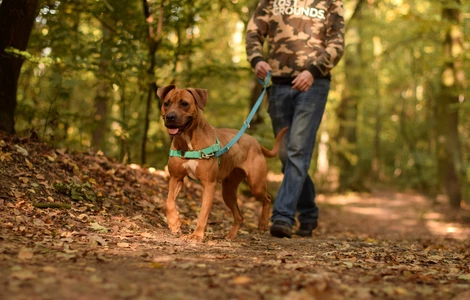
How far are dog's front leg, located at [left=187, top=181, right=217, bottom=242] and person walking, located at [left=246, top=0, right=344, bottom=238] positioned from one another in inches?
50.1

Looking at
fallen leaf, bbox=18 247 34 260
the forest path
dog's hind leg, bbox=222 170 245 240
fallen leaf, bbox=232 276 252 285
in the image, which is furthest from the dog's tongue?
fallen leaf, bbox=232 276 252 285

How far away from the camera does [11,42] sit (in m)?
6.12

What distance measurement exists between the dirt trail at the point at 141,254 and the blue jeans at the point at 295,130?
0.51m

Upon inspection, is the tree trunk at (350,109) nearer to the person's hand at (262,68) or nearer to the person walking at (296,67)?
the person walking at (296,67)

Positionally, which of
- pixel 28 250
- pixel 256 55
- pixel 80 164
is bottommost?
pixel 28 250

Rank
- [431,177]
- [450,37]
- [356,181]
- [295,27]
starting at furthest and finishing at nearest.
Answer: [431,177], [356,181], [450,37], [295,27]

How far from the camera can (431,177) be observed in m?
27.2


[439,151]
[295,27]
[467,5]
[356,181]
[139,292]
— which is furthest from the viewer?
[356,181]

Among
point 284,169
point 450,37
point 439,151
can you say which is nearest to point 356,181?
point 439,151

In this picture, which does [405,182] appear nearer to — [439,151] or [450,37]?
[439,151]

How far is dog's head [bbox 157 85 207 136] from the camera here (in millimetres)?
4660

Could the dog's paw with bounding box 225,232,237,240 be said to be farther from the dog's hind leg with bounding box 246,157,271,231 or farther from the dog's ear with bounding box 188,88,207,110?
the dog's ear with bounding box 188,88,207,110

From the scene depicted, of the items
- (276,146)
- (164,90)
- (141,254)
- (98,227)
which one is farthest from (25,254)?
(276,146)

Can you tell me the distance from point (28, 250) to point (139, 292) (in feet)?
3.99
